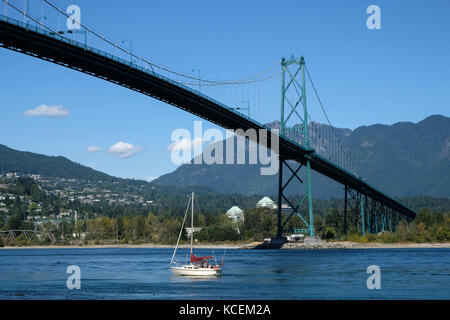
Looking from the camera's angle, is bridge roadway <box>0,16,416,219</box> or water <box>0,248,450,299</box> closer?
water <box>0,248,450,299</box>

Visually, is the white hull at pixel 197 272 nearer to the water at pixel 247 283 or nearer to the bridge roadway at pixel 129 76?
the water at pixel 247 283

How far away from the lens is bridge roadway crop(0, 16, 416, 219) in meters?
41.2

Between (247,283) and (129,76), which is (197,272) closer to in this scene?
(247,283)

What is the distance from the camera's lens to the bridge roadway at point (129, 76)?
41.2 meters

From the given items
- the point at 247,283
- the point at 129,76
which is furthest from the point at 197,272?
the point at 129,76

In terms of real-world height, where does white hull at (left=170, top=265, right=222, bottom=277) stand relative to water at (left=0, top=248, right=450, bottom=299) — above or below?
above

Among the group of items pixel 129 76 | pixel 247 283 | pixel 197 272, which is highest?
pixel 129 76

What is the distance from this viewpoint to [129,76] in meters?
49.3

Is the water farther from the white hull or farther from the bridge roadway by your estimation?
the bridge roadway

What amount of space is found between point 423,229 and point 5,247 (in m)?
69.1

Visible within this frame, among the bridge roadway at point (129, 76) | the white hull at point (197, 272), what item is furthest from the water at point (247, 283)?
the bridge roadway at point (129, 76)

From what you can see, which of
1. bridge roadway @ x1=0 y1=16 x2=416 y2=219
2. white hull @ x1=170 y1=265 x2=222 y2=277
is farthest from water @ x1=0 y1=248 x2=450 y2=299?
bridge roadway @ x1=0 y1=16 x2=416 y2=219
